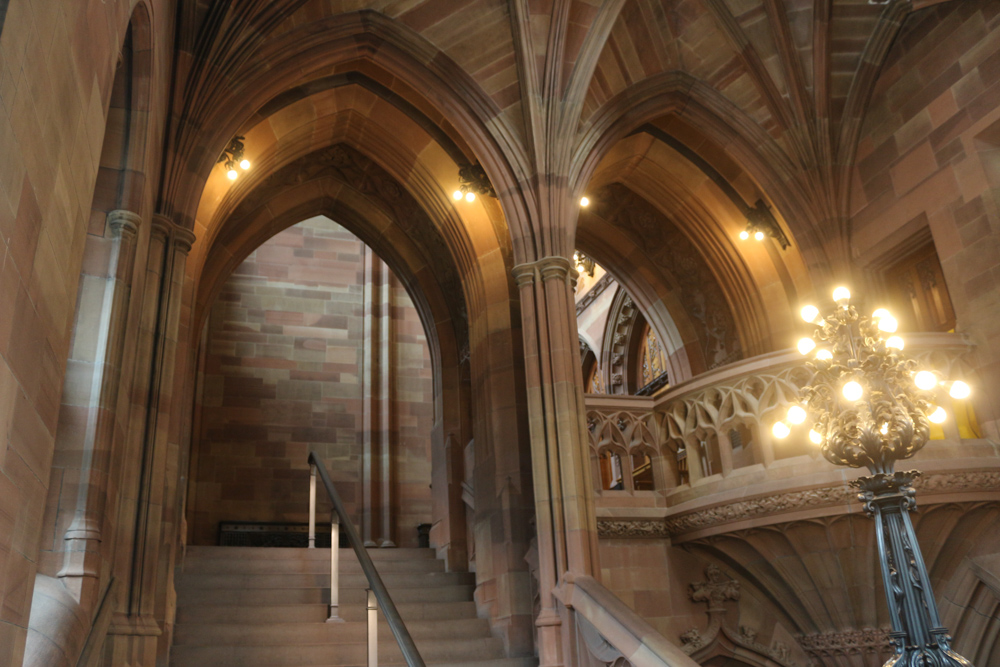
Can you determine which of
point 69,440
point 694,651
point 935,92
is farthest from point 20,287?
point 935,92

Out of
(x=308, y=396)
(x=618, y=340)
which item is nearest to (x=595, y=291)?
(x=618, y=340)

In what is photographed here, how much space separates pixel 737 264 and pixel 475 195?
301 centimetres

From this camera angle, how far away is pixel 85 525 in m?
4.55

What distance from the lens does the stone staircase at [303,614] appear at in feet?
19.7

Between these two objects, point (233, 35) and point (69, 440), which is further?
point (233, 35)

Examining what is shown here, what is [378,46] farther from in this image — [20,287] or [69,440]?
[20,287]

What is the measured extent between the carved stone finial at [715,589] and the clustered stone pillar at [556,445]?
4.69 feet

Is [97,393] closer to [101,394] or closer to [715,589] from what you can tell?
[101,394]

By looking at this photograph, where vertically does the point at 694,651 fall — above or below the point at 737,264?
below

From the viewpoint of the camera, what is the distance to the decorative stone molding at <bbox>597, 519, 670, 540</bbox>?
24.0ft

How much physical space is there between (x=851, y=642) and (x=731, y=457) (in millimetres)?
1679

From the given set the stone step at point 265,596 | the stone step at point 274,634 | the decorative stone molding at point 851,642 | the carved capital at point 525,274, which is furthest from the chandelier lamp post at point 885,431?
the stone step at point 265,596

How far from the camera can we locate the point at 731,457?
742 centimetres

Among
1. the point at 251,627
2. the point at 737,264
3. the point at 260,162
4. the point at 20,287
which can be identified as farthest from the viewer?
the point at 737,264
